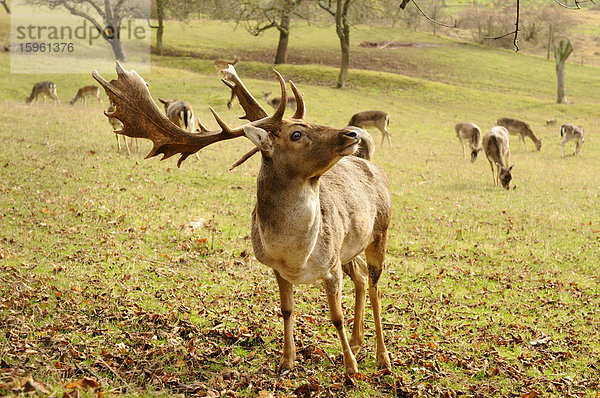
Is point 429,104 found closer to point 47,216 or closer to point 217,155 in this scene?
point 217,155

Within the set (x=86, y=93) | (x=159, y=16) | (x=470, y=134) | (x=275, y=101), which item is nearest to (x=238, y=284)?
(x=470, y=134)

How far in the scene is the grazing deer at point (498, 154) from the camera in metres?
15.8

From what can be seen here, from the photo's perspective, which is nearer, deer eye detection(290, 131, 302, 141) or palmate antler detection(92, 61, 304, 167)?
A: deer eye detection(290, 131, 302, 141)

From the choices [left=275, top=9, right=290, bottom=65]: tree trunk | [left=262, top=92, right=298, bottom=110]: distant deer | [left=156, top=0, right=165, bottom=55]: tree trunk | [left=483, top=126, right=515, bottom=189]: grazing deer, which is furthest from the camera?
[left=156, top=0, right=165, bottom=55]: tree trunk

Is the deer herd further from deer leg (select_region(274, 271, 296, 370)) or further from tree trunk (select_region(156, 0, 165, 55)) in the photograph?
tree trunk (select_region(156, 0, 165, 55))

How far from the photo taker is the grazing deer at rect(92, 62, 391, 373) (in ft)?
15.2

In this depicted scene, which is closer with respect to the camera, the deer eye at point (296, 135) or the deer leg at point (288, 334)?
the deer eye at point (296, 135)

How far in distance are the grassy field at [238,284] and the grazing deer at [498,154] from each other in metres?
0.50

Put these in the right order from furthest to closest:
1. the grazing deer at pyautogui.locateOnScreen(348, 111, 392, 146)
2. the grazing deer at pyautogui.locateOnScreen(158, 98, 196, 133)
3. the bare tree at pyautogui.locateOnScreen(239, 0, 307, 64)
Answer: the bare tree at pyautogui.locateOnScreen(239, 0, 307, 64)
the grazing deer at pyautogui.locateOnScreen(348, 111, 392, 146)
the grazing deer at pyautogui.locateOnScreen(158, 98, 196, 133)

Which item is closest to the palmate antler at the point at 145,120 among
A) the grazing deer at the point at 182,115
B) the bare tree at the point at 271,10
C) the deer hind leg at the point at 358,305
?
the deer hind leg at the point at 358,305

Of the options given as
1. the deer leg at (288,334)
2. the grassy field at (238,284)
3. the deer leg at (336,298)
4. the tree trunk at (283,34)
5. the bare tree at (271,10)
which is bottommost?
the grassy field at (238,284)

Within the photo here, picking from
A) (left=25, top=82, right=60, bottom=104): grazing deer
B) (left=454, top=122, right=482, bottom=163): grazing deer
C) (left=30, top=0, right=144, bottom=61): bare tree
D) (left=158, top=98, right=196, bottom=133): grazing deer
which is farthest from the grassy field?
(left=30, top=0, right=144, bottom=61): bare tree

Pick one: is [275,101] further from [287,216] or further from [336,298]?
[287,216]

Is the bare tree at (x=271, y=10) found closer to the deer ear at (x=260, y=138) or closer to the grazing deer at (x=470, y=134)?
the grazing deer at (x=470, y=134)
